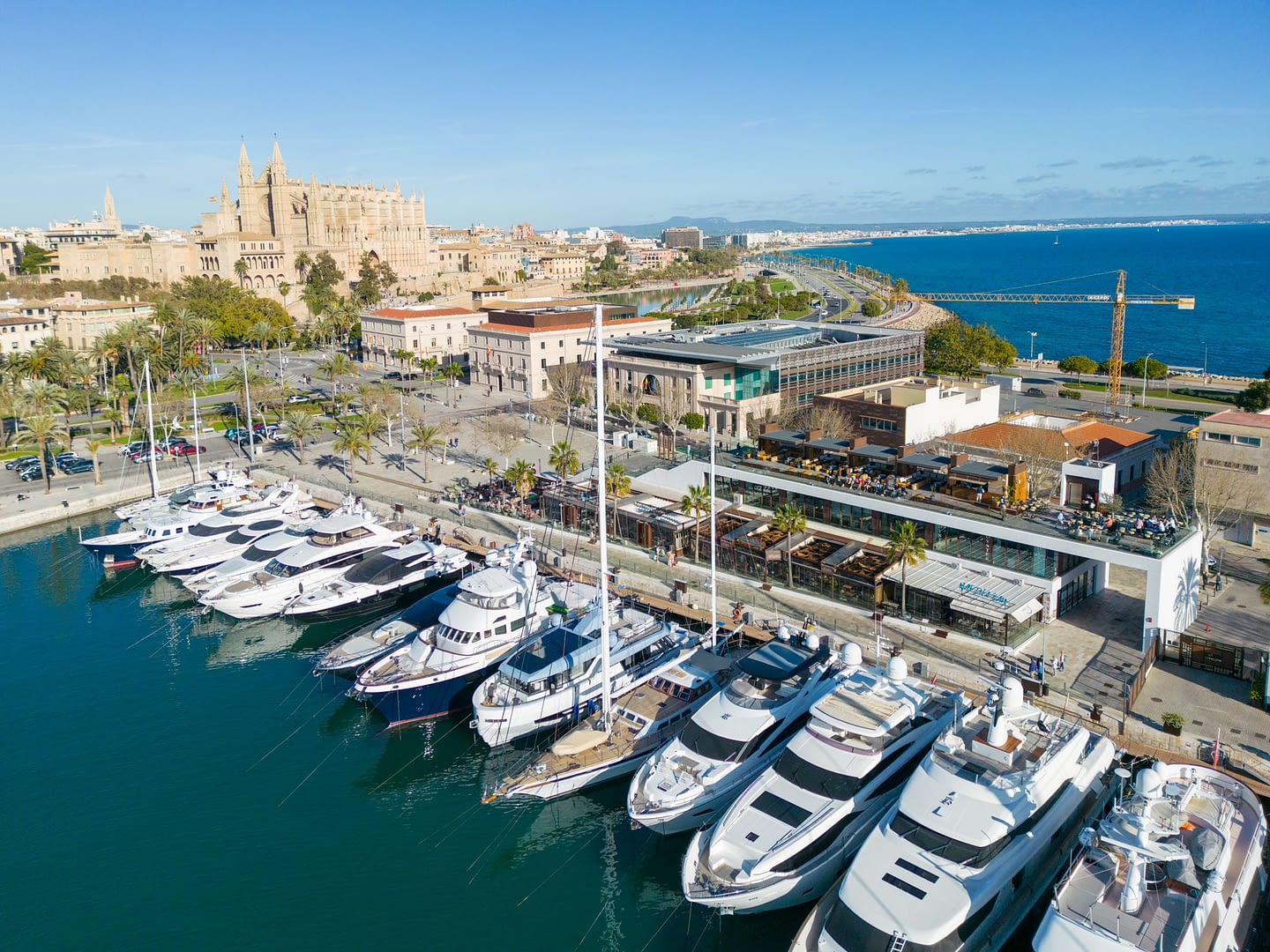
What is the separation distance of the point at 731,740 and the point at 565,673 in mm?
6942

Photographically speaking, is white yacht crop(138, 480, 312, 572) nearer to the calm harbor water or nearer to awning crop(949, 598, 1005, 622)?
the calm harbor water

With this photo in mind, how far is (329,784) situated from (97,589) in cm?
2447

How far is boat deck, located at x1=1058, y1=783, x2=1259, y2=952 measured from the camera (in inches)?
693

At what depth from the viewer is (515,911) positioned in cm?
2298

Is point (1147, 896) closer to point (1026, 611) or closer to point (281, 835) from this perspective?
point (1026, 611)

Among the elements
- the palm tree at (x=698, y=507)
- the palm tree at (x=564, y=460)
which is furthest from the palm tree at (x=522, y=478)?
the palm tree at (x=698, y=507)

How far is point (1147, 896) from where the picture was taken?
18.5 m

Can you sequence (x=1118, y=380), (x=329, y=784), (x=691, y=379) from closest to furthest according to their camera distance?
(x=329, y=784), (x=691, y=379), (x=1118, y=380)

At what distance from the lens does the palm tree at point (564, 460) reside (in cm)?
4909

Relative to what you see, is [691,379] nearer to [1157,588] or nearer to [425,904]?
[1157,588]

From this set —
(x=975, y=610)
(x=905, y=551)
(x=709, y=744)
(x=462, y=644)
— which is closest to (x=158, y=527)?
(x=462, y=644)

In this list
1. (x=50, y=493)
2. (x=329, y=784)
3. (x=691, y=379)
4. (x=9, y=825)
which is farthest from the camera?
(x=691, y=379)

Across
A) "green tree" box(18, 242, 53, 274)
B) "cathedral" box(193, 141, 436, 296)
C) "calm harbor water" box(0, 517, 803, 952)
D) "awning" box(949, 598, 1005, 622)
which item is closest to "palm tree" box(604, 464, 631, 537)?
"calm harbor water" box(0, 517, 803, 952)

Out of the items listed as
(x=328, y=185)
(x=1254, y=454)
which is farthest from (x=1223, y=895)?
(x=328, y=185)
